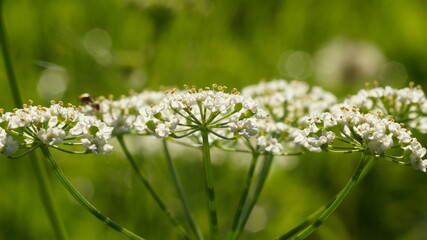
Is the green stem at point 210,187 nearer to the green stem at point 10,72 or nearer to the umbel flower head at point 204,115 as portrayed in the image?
the umbel flower head at point 204,115

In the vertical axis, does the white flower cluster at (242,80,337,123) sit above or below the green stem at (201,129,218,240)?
above

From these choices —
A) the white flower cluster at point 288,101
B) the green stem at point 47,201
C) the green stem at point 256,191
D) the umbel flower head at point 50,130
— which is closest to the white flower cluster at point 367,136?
the green stem at point 256,191

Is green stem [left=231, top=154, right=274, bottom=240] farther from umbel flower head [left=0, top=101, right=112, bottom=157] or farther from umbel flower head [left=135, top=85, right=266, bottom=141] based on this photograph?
umbel flower head [left=0, top=101, right=112, bottom=157]

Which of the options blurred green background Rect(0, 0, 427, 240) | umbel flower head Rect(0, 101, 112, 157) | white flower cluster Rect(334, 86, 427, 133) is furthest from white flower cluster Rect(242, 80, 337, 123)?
blurred green background Rect(0, 0, 427, 240)

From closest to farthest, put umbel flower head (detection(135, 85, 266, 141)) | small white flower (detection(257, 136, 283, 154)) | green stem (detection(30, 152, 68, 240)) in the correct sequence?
1. umbel flower head (detection(135, 85, 266, 141))
2. small white flower (detection(257, 136, 283, 154))
3. green stem (detection(30, 152, 68, 240))

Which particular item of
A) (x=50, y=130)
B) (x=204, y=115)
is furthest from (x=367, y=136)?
(x=50, y=130)
